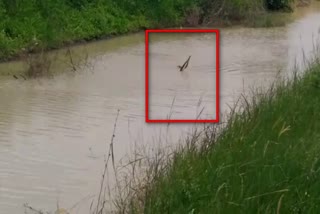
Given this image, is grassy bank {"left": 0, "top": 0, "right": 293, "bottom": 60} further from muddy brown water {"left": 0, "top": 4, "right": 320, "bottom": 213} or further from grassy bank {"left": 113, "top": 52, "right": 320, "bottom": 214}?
grassy bank {"left": 113, "top": 52, "right": 320, "bottom": 214}

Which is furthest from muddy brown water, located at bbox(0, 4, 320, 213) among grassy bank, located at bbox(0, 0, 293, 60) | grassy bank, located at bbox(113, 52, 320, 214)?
grassy bank, located at bbox(113, 52, 320, 214)

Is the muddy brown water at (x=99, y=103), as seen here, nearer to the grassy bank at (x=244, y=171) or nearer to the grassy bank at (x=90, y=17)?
the grassy bank at (x=90, y=17)

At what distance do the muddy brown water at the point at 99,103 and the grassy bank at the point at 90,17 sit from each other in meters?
0.66

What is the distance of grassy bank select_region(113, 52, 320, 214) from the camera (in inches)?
153

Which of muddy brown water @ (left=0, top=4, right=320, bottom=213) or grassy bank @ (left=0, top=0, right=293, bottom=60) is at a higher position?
grassy bank @ (left=0, top=0, right=293, bottom=60)

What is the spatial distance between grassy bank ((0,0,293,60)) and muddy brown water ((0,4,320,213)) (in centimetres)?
66

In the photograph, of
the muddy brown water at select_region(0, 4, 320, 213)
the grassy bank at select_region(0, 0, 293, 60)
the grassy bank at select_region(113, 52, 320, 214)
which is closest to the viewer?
the grassy bank at select_region(113, 52, 320, 214)

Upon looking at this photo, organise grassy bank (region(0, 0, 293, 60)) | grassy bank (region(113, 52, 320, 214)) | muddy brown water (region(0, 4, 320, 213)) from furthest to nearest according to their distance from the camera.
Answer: grassy bank (region(0, 0, 293, 60)) < muddy brown water (region(0, 4, 320, 213)) < grassy bank (region(113, 52, 320, 214))

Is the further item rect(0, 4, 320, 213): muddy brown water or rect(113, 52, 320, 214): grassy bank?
rect(0, 4, 320, 213): muddy brown water

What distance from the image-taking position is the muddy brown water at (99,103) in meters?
6.63

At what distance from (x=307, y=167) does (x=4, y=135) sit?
16.6 feet

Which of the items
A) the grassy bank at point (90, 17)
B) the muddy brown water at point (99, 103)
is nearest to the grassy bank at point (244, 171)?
the muddy brown water at point (99, 103)

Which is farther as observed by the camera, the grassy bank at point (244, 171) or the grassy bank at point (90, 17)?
the grassy bank at point (90, 17)

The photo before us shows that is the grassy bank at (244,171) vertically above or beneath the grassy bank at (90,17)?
beneath
